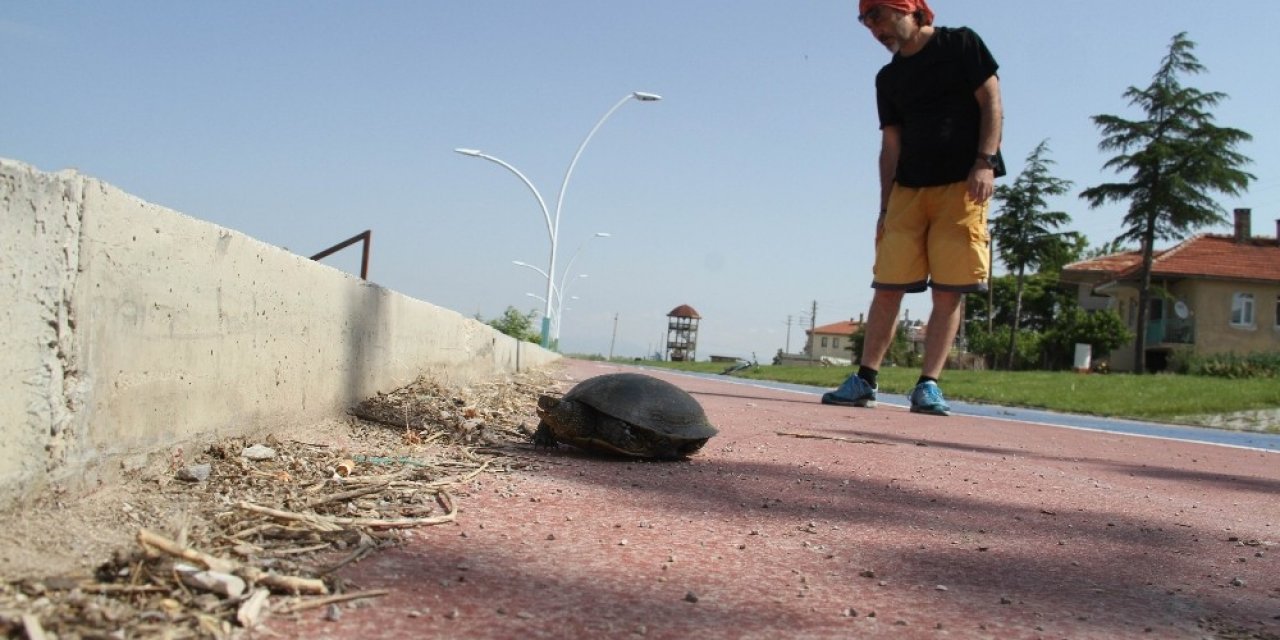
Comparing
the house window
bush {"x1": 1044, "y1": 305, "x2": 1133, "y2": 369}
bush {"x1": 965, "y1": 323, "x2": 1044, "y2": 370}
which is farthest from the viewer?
bush {"x1": 965, "y1": 323, "x2": 1044, "y2": 370}

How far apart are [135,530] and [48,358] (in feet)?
1.38

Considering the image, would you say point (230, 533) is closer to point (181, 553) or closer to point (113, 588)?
point (181, 553)

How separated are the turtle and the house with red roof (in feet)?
135

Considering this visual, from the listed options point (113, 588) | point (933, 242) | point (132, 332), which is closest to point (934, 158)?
point (933, 242)

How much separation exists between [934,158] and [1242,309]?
43853 millimetres

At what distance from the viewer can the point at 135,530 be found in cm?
203

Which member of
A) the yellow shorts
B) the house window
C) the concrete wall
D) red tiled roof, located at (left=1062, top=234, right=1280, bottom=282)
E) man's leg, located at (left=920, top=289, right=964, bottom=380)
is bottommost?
the concrete wall

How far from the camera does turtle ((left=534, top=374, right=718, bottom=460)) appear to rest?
4.02 metres

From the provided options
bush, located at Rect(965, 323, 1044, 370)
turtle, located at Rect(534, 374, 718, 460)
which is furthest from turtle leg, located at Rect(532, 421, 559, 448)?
bush, located at Rect(965, 323, 1044, 370)

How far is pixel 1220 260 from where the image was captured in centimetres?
4312

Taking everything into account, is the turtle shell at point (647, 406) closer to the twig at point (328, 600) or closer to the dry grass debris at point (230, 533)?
the dry grass debris at point (230, 533)

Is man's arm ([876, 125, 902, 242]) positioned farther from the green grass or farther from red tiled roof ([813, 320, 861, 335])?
red tiled roof ([813, 320, 861, 335])

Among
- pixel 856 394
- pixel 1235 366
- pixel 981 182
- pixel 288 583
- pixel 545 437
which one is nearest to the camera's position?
pixel 288 583

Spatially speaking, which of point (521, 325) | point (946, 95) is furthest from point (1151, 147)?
point (946, 95)
